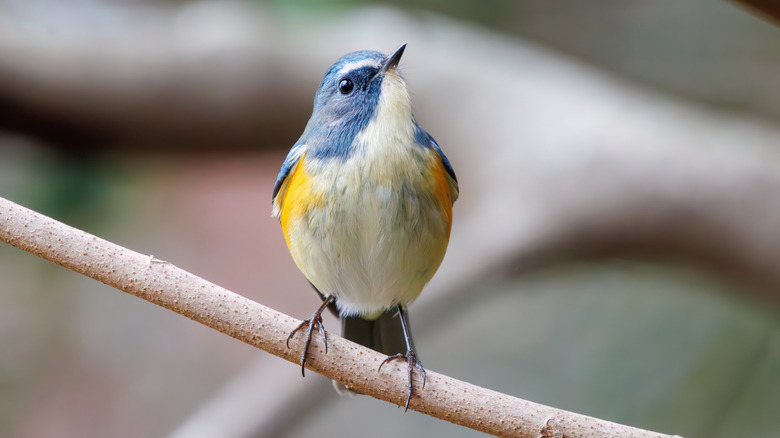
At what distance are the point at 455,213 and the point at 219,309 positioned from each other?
299 centimetres

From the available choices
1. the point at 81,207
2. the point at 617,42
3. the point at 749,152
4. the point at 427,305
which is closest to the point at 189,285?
the point at 427,305

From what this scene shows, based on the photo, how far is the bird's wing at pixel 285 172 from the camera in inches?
86.7

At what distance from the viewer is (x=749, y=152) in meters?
4.10

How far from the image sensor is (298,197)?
2.10 meters

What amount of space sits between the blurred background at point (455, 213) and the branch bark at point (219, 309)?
1.85m

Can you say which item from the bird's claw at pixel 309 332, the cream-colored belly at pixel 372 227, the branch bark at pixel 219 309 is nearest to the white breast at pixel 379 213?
the cream-colored belly at pixel 372 227

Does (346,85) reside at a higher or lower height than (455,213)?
lower

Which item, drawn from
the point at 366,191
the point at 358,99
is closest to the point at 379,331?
the point at 366,191

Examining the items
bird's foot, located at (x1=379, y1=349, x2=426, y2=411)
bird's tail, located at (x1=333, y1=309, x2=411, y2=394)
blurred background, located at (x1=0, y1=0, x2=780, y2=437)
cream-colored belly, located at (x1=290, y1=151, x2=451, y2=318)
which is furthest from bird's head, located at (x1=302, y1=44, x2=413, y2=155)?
blurred background, located at (x1=0, y1=0, x2=780, y2=437)

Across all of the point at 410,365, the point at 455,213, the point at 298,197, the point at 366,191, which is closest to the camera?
the point at 410,365

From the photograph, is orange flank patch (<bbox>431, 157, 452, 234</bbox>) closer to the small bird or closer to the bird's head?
the small bird

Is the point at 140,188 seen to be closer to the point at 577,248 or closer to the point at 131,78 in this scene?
the point at 131,78

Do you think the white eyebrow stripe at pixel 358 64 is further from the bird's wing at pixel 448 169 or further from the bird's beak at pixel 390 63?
the bird's wing at pixel 448 169

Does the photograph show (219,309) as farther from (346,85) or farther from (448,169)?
(448,169)
